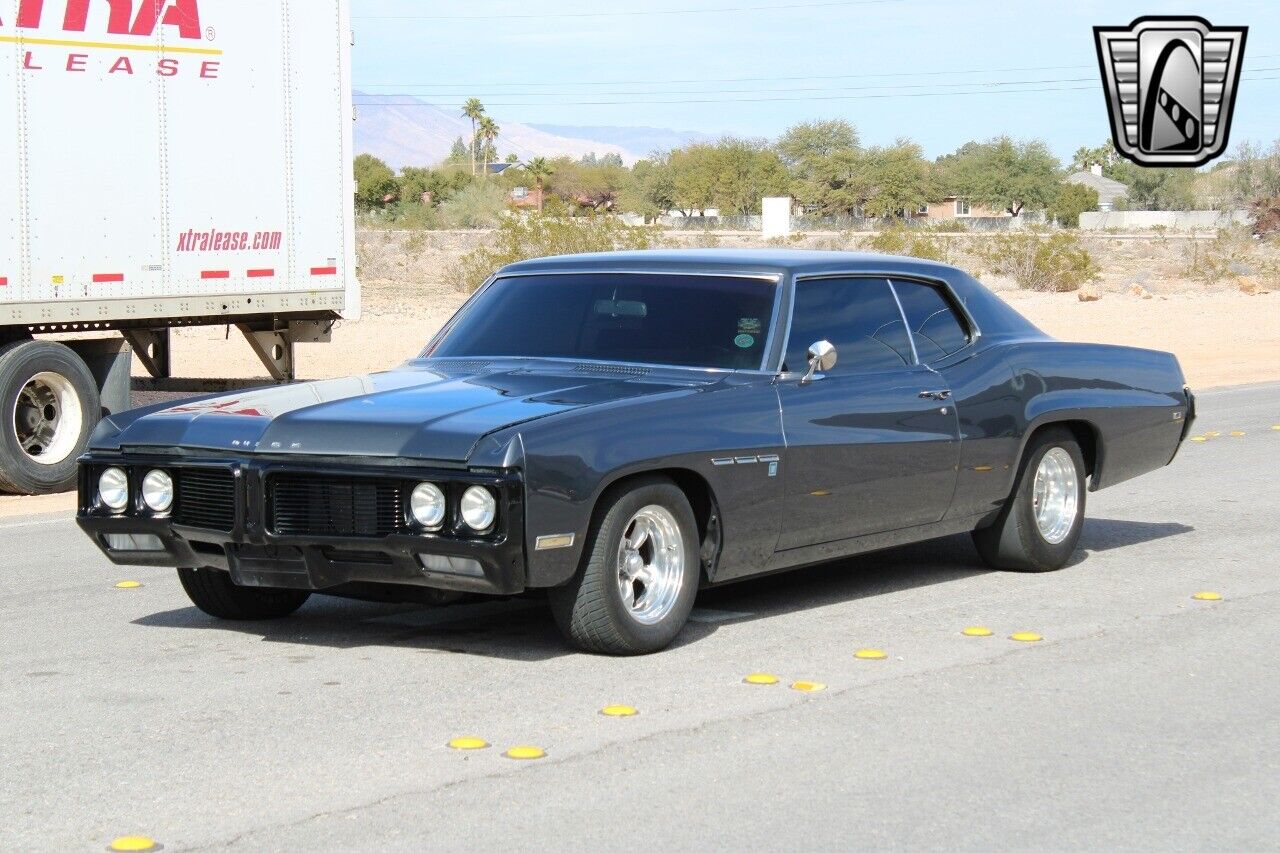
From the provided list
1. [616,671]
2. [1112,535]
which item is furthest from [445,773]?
[1112,535]

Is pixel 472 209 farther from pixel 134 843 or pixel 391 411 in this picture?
pixel 134 843

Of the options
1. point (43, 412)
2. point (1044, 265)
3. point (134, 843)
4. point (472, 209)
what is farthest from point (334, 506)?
point (472, 209)

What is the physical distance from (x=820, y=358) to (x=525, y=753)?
2.53 metres

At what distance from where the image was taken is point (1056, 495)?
8.98 metres

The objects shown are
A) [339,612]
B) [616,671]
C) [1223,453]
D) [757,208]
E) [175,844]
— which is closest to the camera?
[175,844]

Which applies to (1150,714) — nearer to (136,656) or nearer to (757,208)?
(136,656)

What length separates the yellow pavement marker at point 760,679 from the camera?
6.43m

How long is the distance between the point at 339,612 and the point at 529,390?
154cm

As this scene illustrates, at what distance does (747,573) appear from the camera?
7.20 m

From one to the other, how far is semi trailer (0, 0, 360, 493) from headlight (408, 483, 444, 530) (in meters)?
7.11

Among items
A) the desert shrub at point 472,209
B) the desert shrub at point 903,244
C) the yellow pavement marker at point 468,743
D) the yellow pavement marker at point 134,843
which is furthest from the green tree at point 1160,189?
the yellow pavement marker at point 134,843

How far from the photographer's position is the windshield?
7.52 metres

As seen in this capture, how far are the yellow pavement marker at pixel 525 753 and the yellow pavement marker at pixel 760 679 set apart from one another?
116cm

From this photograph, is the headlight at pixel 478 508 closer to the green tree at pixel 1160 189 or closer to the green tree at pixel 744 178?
the green tree at pixel 744 178
